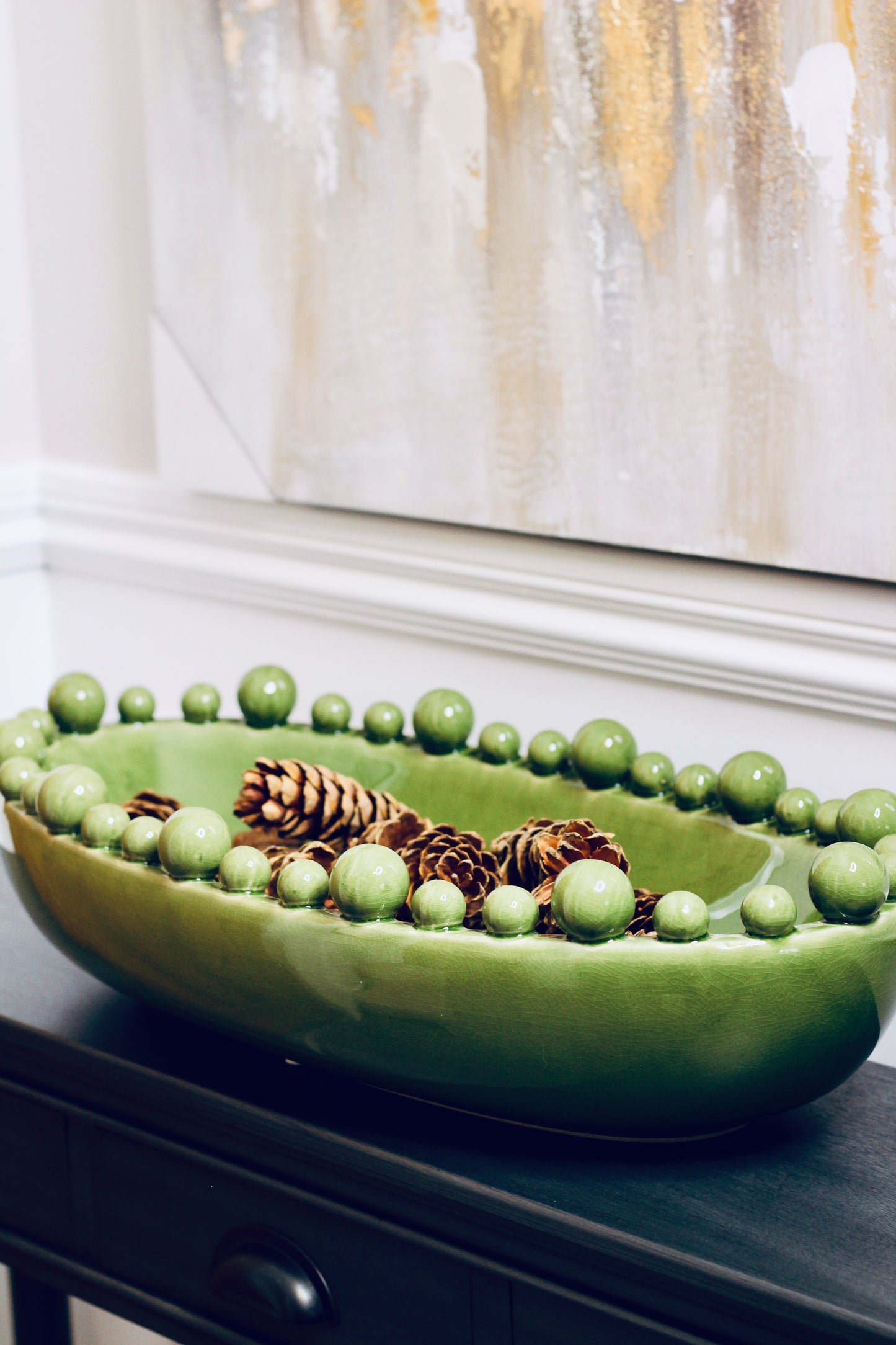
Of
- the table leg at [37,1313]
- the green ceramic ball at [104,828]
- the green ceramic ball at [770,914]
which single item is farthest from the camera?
the table leg at [37,1313]

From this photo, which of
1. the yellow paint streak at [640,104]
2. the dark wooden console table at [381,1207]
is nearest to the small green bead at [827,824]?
the dark wooden console table at [381,1207]

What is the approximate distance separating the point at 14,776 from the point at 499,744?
239mm

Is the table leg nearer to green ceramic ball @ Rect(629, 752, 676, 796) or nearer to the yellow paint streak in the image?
green ceramic ball @ Rect(629, 752, 676, 796)

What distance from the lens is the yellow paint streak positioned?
67 centimetres

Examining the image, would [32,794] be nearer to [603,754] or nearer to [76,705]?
[76,705]

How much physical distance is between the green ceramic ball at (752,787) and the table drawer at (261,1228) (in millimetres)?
227

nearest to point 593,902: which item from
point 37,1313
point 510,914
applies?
point 510,914

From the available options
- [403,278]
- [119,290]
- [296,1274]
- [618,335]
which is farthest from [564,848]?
[119,290]

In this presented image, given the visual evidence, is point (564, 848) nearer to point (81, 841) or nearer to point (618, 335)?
point (81, 841)

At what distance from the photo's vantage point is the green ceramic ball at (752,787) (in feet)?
1.92

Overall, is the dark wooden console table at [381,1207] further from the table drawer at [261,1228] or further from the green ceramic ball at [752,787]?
the green ceramic ball at [752,787]

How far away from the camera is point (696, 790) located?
606mm

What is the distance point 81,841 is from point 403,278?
1.37 feet

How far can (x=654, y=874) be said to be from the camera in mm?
606
